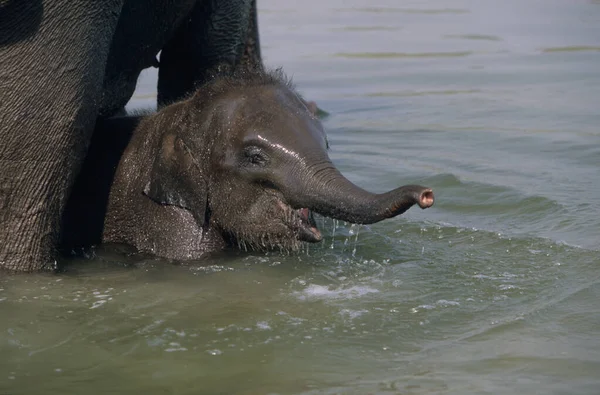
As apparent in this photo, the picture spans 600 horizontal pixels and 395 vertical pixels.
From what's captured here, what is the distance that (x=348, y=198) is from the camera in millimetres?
6316

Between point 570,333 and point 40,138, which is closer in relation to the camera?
point 570,333

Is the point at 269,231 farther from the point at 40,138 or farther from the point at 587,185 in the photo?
the point at 587,185

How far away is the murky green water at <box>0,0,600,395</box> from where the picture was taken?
17.2 ft

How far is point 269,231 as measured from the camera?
6.92 meters

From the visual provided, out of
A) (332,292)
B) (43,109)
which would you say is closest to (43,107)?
(43,109)

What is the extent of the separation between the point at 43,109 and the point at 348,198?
1654 millimetres

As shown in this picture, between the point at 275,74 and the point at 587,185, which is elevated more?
A: the point at 275,74

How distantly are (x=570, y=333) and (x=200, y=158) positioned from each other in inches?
96.2

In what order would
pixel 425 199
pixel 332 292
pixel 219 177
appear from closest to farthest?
1. pixel 425 199
2. pixel 332 292
3. pixel 219 177

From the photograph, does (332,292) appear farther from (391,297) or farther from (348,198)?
(348,198)

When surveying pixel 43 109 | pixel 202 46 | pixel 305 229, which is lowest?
pixel 305 229

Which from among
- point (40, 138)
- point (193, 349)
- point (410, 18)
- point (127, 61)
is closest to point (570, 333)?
point (193, 349)

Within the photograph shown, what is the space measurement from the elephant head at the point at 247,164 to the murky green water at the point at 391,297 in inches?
10.1

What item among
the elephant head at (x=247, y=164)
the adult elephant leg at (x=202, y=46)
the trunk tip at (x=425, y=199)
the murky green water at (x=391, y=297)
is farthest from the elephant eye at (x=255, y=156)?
the adult elephant leg at (x=202, y=46)
